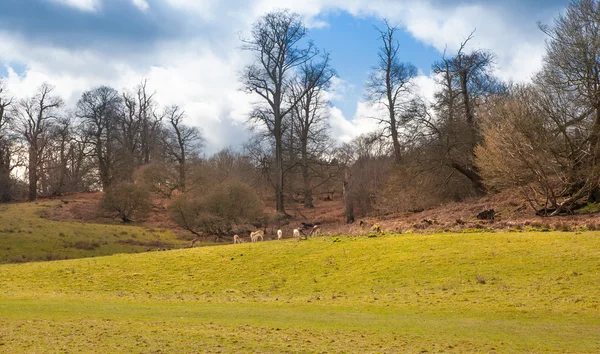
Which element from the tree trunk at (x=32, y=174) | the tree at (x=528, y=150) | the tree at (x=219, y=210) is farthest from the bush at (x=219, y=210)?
the tree trunk at (x=32, y=174)

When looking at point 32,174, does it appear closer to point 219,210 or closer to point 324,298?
point 219,210

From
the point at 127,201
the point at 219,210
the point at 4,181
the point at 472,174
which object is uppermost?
the point at 4,181

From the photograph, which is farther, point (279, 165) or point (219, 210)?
point (279, 165)

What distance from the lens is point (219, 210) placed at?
4438cm

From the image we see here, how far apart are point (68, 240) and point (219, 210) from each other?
11902 mm

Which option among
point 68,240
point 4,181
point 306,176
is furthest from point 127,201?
point 4,181

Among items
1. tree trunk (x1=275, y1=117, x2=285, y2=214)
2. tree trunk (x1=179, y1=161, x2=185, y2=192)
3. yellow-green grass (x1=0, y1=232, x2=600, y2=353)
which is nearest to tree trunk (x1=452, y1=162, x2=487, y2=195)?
tree trunk (x1=275, y1=117, x2=285, y2=214)

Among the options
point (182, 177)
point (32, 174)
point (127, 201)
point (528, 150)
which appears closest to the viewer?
point (528, 150)

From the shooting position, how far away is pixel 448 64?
45156 millimetres

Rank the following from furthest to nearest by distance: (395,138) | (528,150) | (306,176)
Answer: (306,176) → (395,138) → (528,150)

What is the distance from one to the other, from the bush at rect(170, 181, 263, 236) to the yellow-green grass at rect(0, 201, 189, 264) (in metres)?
2.02

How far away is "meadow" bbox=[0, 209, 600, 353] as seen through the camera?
10.4 meters

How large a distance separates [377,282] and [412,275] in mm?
1196

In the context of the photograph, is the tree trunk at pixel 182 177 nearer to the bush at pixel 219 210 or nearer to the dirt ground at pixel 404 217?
the dirt ground at pixel 404 217
